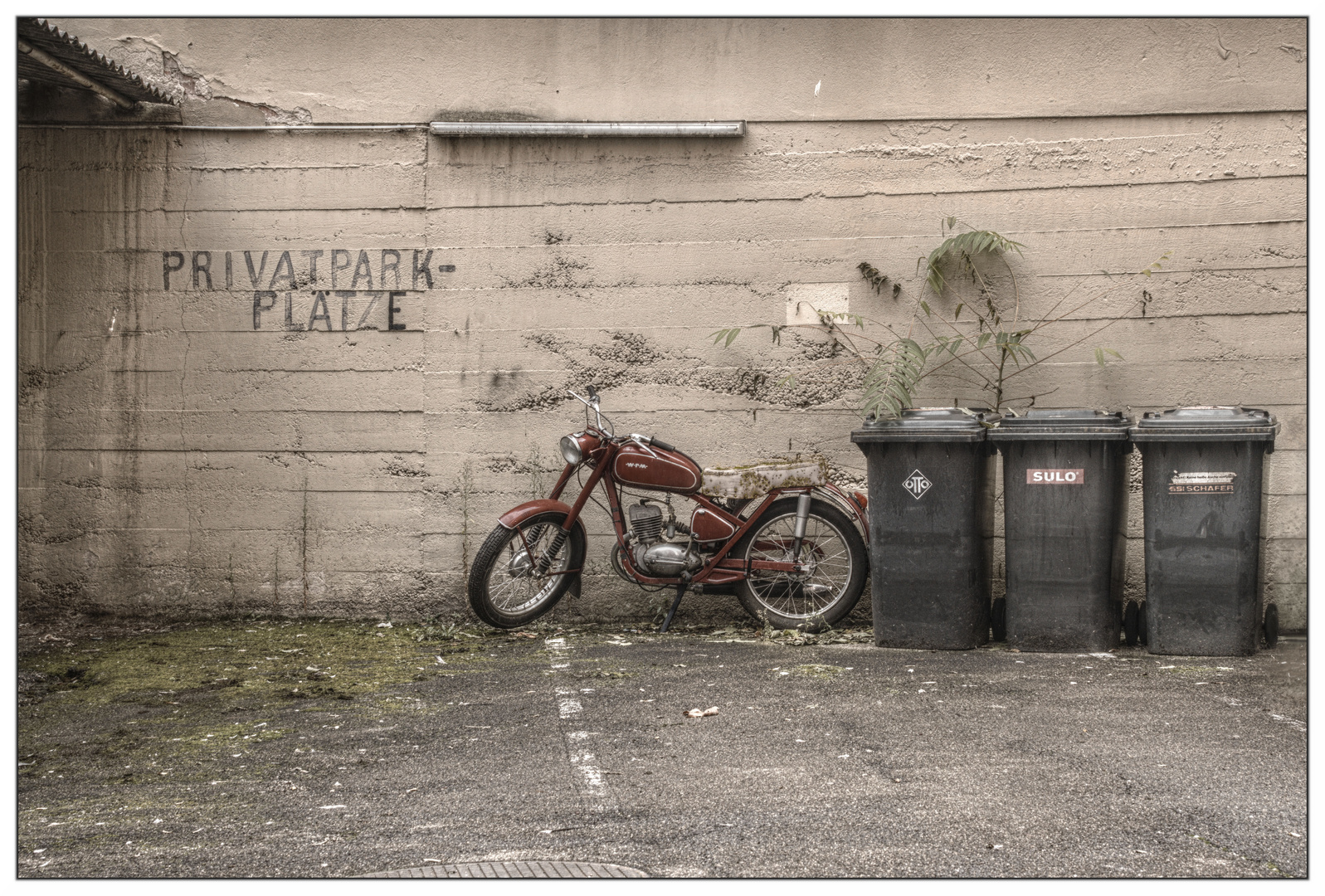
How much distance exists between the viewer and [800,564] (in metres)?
6.32

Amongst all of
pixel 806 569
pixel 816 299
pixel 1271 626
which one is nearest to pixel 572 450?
pixel 806 569

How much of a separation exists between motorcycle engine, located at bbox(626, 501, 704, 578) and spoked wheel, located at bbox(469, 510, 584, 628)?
0.33 meters

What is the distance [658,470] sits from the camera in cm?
632

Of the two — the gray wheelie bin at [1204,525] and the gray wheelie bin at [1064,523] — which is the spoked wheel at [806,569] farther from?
the gray wheelie bin at [1204,525]

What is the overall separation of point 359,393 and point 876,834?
4.54 meters

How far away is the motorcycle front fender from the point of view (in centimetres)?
622

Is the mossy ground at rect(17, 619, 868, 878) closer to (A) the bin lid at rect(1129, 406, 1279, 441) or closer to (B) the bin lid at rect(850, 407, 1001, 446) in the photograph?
(B) the bin lid at rect(850, 407, 1001, 446)

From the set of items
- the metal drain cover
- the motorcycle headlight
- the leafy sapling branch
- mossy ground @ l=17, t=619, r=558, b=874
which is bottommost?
mossy ground @ l=17, t=619, r=558, b=874

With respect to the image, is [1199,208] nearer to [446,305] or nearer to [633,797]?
[446,305]

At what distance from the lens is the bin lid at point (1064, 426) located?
5621mm

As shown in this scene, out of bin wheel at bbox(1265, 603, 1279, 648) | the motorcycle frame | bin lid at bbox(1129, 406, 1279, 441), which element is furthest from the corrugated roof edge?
bin wheel at bbox(1265, 603, 1279, 648)

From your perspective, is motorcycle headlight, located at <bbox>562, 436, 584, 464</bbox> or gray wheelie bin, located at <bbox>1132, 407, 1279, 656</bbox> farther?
motorcycle headlight, located at <bbox>562, 436, 584, 464</bbox>

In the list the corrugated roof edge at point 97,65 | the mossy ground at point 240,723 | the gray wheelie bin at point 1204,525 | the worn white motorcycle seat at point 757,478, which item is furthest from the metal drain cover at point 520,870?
the corrugated roof edge at point 97,65

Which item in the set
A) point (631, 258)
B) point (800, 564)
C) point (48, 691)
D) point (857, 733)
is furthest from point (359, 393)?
point (857, 733)
